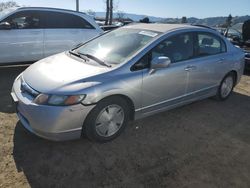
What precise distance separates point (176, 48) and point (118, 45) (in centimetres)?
93

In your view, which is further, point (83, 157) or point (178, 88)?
point (178, 88)

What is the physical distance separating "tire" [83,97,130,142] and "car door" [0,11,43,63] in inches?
158

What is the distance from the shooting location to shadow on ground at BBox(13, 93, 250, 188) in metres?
2.94

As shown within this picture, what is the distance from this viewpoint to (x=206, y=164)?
130 inches

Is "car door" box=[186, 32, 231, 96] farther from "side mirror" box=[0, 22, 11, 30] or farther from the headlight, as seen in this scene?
"side mirror" box=[0, 22, 11, 30]

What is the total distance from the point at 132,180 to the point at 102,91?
3.63 feet

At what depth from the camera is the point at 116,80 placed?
11.3ft

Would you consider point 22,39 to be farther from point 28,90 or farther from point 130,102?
point 130,102

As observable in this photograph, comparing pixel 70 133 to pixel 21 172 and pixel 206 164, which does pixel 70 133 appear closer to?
pixel 21 172

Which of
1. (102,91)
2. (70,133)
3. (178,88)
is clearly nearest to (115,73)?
(102,91)

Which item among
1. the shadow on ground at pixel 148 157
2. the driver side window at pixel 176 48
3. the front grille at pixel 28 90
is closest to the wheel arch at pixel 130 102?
the shadow on ground at pixel 148 157

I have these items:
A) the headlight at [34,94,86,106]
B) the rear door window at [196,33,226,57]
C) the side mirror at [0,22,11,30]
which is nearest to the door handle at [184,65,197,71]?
the rear door window at [196,33,226,57]

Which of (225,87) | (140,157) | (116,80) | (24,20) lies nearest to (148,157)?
(140,157)

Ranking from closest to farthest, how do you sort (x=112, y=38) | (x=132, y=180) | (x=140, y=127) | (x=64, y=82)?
(x=132, y=180) < (x=64, y=82) < (x=140, y=127) < (x=112, y=38)
